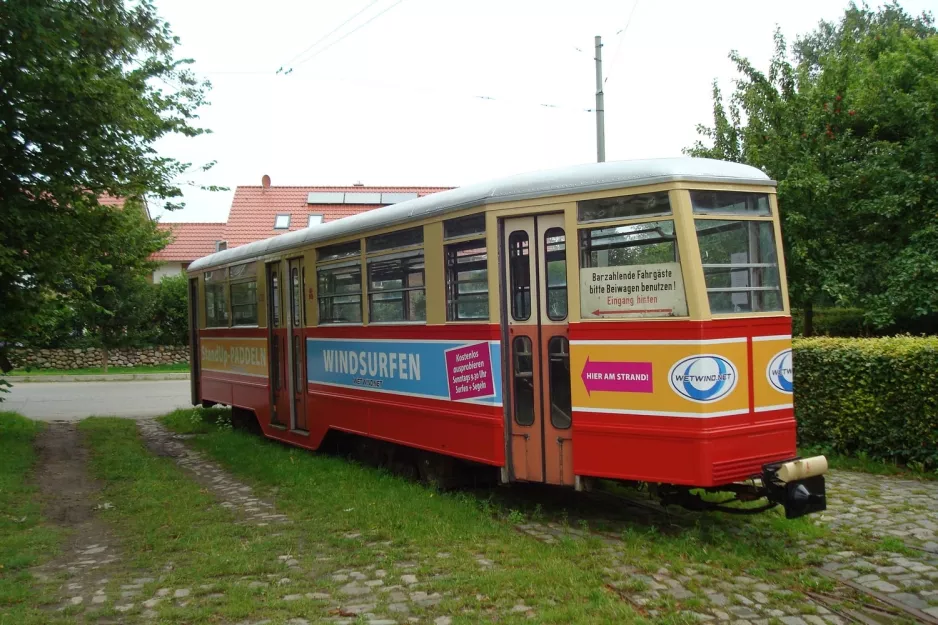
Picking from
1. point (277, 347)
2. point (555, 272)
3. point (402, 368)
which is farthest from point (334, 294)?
point (555, 272)

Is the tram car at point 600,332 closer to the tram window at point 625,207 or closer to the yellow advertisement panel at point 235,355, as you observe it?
the tram window at point 625,207

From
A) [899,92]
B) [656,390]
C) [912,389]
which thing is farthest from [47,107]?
[899,92]

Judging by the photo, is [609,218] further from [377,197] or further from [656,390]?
[377,197]

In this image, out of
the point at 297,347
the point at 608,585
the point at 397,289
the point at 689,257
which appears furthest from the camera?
the point at 297,347

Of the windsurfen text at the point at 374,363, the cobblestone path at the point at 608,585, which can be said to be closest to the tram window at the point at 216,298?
the windsurfen text at the point at 374,363

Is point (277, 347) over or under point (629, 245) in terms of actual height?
under

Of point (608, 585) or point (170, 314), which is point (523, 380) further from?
point (170, 314)

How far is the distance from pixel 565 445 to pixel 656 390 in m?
0.96

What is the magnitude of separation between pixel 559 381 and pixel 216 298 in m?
8.47

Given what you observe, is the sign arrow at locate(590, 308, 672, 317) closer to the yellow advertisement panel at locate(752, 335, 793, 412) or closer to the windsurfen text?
the yellow advertisement panel at locate(752, 335, 793, 412)

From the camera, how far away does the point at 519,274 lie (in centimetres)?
711

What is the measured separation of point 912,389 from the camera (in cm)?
882

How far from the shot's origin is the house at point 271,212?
3684cm

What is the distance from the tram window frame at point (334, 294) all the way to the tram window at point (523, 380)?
2.63 meters
